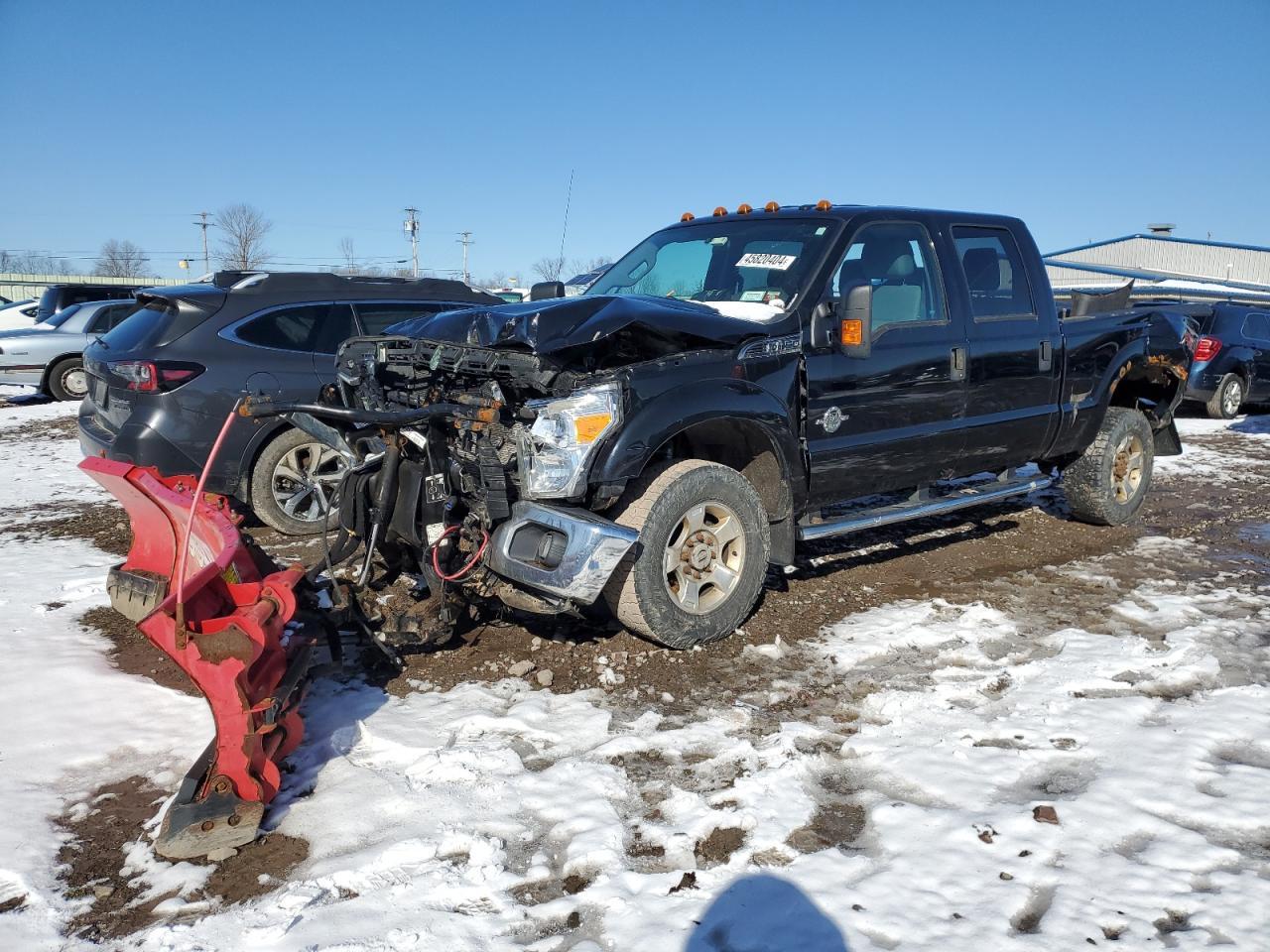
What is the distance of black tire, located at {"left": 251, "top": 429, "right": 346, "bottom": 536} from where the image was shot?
6293 mm

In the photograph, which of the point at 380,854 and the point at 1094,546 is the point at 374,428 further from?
the point at 1094,546

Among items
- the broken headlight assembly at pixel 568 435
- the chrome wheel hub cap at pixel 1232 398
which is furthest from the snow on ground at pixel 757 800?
the chrome wheel hub cap at pixel 1232 398

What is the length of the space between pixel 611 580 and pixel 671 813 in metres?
1.28

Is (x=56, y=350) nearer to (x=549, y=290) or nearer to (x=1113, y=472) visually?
(x=549, y=290)

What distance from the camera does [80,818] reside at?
10.00 ft

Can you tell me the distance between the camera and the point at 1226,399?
1371cm

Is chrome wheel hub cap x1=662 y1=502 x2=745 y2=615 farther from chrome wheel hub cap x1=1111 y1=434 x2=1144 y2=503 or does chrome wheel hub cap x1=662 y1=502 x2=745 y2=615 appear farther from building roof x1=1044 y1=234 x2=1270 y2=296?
building roof x1=1044 y1=234 x2=1270 y2=296

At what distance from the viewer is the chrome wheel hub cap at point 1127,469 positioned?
22.5ft

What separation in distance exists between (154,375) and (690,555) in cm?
386

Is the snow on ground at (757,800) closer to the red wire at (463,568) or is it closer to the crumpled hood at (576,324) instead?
the red wire at (463,568)

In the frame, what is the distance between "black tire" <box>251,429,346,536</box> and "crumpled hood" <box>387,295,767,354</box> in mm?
2305

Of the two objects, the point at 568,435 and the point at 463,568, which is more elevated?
the point at 568,435

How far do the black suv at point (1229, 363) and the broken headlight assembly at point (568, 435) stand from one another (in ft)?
41.4

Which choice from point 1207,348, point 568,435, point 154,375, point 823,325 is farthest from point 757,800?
point 1207,348
